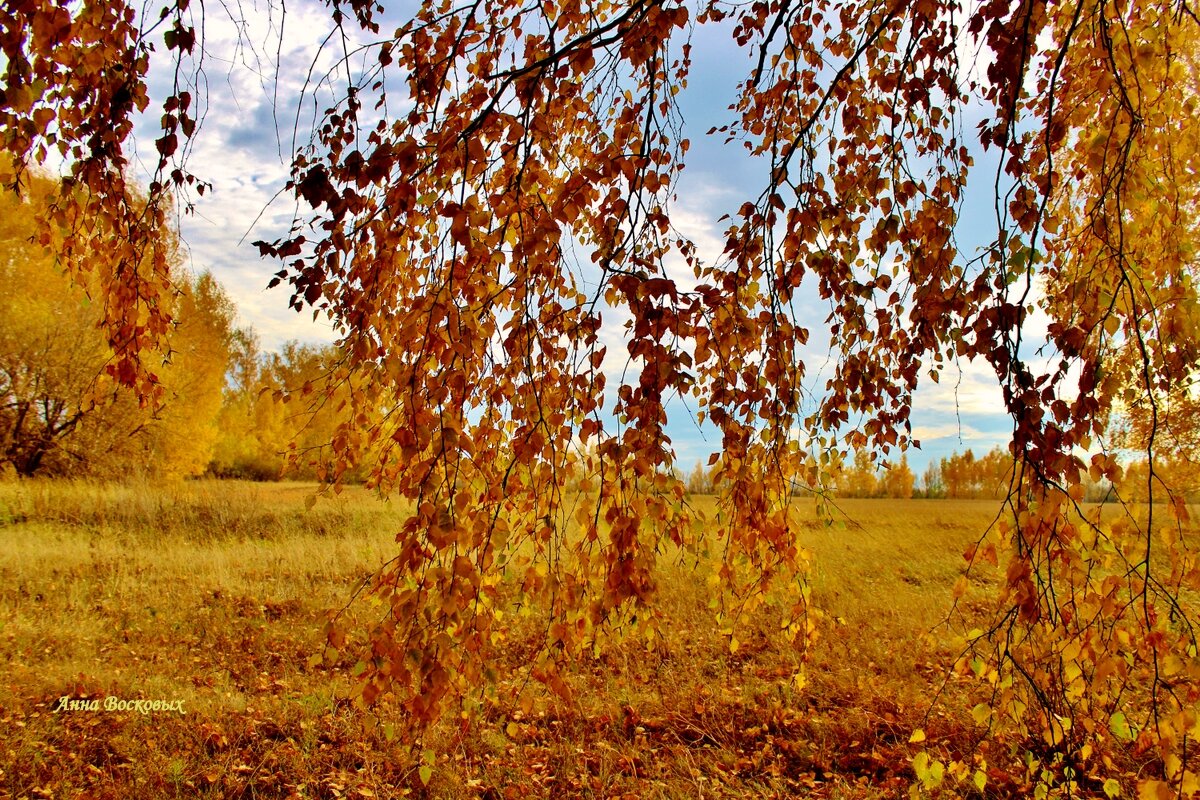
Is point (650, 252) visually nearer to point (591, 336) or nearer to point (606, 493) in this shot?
point (591, 336)

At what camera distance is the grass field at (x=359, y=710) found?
10.1 ft

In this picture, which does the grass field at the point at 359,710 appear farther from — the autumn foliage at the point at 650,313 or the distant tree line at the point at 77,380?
the distant tree line at the point at 77,380

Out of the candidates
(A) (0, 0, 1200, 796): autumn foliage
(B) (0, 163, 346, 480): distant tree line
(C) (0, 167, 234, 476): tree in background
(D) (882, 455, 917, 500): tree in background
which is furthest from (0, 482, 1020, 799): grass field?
(D) (882, 455, 917, 500): tree in background

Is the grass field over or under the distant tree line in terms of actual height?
under

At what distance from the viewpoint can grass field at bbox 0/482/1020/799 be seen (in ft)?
10.1

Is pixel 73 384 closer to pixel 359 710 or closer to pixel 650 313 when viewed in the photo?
pixel 359 710

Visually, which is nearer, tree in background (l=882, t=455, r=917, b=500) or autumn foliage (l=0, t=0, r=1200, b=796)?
autumn foliage (l=0, t=0, r=1200, b=796)

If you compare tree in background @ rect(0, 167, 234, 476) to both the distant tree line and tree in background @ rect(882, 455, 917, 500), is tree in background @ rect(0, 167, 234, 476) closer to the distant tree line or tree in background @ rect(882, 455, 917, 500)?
the distant tree line

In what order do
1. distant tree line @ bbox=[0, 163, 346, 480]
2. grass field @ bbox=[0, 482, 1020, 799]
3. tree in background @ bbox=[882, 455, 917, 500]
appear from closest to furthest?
grass field @ bbox=[0, 482, 1020, 799] < distant tree line @ bbox=[0, 163, 346, 480] < tree in background @ bbox=[882, 455, 917, 500]

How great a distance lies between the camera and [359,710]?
3738 mm

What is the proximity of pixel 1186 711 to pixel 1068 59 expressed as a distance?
2792 mm

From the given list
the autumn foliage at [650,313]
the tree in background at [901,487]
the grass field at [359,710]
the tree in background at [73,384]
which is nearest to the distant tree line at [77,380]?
the tree in background at [73,384]

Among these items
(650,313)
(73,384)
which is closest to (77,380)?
(73,384)

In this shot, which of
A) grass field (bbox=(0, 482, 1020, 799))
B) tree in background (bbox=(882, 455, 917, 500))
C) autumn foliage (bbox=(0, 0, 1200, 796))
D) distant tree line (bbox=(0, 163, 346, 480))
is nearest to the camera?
autumn foliage (bbox=(0, 0, 1200, 796))
